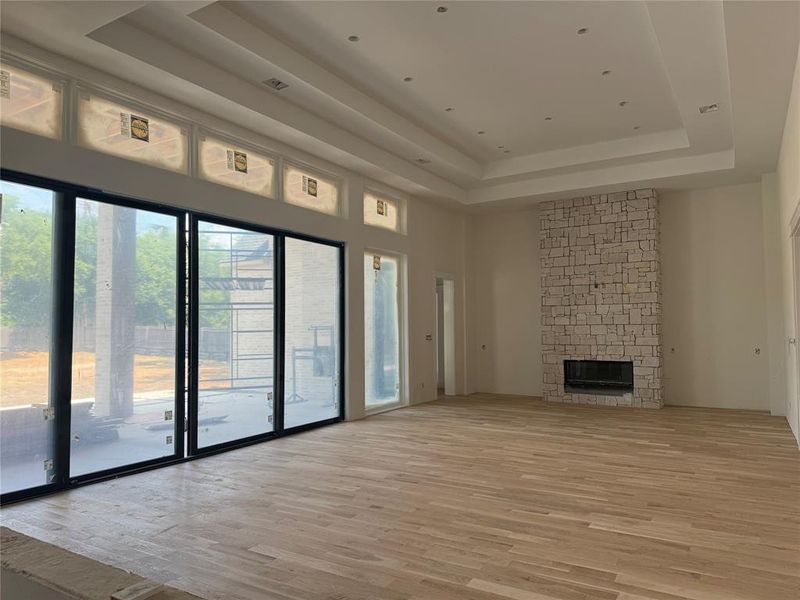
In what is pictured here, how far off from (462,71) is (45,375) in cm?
472

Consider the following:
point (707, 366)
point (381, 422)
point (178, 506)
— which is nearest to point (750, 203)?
point (707, 366)

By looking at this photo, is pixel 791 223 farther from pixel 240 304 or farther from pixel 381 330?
pixel 240 304

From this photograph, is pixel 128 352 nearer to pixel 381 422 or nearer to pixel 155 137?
pixel 155 137

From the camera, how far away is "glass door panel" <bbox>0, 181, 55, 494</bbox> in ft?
13.3

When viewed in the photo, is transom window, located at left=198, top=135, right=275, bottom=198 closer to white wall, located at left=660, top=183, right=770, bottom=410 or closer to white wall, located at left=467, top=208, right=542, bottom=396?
white wall, located at left=467, top=208, right=542, bottom=396

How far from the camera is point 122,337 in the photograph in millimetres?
Answer: 4801

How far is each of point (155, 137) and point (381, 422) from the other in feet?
14.4

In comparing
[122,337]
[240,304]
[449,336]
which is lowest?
[449,336]

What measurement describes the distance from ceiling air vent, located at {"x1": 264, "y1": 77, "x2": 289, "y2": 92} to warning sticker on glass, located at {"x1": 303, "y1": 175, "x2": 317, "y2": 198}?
155cm

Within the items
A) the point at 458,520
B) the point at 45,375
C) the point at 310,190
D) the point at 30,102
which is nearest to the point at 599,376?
the point at 310,190

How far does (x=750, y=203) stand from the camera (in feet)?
26.9

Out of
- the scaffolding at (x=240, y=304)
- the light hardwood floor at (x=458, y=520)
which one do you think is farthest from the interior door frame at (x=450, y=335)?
the scaffolding at (x=240, y=304)

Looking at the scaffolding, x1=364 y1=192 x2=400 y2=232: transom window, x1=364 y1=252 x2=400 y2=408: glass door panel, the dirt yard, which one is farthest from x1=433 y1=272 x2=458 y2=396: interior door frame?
the dirt yard

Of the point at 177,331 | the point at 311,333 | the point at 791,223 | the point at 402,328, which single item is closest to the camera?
the point at 177,331
